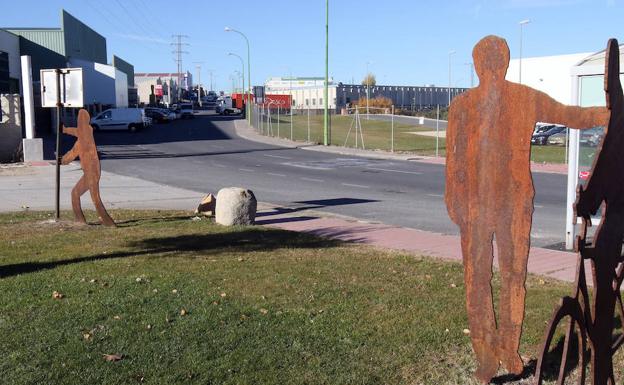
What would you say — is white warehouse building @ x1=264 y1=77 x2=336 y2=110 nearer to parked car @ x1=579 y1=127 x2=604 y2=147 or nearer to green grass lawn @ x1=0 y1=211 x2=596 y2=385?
parked car @ x1=579 y1=127 x2=604 y2=147

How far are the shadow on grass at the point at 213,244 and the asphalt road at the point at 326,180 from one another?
2.75 m

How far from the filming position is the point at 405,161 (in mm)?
28672

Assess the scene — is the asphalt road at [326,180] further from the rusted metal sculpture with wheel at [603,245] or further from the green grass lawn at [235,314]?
the rusted metal sculpture with wheel at [603,245]

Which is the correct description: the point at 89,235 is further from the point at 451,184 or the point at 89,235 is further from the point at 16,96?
the point at 16,96

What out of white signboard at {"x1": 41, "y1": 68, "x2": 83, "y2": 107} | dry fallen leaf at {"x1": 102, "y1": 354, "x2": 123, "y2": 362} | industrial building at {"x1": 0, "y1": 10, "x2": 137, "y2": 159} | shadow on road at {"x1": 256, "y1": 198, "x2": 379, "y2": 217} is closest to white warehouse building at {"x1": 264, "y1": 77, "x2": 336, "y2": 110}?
industrial building at {"x1": 0, "y1": 10, "x2": 137, "y2": 159}

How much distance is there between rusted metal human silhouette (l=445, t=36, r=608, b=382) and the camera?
159 inches

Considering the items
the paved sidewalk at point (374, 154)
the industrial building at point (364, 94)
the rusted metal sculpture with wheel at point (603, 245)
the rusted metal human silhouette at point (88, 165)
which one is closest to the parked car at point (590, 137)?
the rusted metal sculpture with wheel at point (603, 245)

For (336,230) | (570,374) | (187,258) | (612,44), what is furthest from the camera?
(336,230)

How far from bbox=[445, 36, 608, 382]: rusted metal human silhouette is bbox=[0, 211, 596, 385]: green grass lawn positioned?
0.52 meters

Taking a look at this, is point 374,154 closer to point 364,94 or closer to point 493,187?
point 493,187

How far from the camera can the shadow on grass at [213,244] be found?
8.28 m

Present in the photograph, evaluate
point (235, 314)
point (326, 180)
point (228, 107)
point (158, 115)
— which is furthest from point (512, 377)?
point (228, 107)

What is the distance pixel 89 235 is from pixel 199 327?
524 cm

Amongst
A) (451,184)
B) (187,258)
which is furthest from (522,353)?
(187,258)
